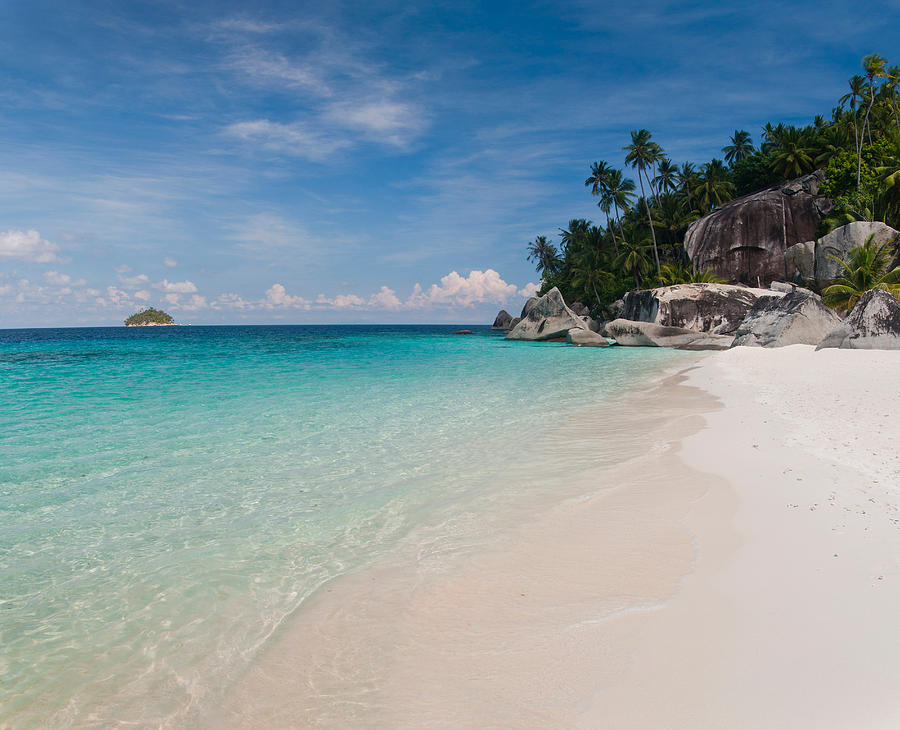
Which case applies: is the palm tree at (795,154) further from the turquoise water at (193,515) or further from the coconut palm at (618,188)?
the turquoise water at (193,515)

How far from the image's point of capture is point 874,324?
58.2 ft

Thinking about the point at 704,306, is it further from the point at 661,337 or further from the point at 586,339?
the point at 586,339

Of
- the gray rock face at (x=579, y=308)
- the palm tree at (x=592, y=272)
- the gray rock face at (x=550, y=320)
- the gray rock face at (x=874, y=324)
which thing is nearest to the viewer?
the gray rock face at (x=874, y=324)

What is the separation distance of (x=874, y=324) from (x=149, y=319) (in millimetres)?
182739

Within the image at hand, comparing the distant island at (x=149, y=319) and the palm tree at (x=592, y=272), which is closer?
the palm tree at (x=592, y=272)

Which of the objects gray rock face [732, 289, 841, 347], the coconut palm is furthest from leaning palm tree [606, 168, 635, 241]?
gray rock face [732, 289, 841, 347]

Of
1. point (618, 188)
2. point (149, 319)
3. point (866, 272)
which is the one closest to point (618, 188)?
point (618, 188)

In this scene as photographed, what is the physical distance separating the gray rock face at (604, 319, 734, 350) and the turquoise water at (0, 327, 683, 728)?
22426 mm

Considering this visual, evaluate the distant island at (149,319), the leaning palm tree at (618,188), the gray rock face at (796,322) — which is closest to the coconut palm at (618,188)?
the leaning palm tree at (618,188)

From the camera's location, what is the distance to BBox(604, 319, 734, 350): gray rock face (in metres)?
30.7

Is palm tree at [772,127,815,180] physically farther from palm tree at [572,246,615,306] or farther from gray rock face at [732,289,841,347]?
gray rock face at [732,289,841,347]

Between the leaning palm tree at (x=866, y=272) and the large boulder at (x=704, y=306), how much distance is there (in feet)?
18.0

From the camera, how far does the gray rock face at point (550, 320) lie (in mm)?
46969

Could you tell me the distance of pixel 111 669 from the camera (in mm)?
2807
